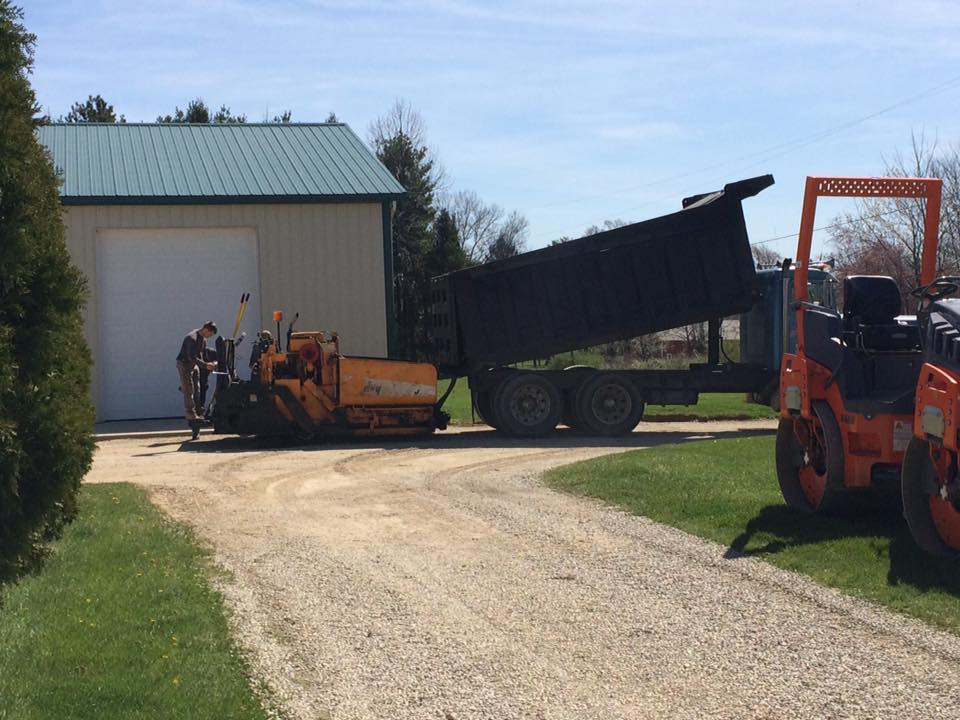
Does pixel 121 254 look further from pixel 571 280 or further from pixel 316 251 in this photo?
pixel 571 280

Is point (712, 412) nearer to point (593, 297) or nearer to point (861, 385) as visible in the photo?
point (593, 297)

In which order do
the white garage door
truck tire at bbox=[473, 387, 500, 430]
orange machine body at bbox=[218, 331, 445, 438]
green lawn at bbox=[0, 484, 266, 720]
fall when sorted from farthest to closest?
1. the white garage door
2. truck tire at bbox=[473, 387, 500, 430]
3. orange machine body at bbox=[218, 331, 445, 438]
4. green lawn at bbox=[0, 484, 266, 720]

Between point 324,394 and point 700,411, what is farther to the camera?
point 700,411

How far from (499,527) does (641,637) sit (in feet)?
12.8

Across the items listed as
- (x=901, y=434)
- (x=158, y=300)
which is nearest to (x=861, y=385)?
(x=901, y=434)

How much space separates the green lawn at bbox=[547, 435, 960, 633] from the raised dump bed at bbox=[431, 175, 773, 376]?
484cm

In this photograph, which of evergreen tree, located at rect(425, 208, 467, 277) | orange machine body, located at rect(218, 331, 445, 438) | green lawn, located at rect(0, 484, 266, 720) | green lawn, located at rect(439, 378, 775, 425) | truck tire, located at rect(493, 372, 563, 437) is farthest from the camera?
evergreen tree, located at rect(425, 208, 467, 277)

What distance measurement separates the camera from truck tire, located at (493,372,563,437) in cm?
2048

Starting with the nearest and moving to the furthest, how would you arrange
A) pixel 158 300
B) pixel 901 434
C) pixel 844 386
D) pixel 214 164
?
pixel 901 434, pixel 844 386, pixel 158 300, pixel 214 164

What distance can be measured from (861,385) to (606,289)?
33.8 ft

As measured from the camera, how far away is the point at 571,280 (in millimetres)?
20281

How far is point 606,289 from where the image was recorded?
20.3 m

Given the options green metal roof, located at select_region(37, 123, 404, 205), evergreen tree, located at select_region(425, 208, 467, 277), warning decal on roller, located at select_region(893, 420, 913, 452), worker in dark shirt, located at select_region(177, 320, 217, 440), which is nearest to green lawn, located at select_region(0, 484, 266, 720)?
warning decal on roller, located at select_region(893, 420, 913, 452)

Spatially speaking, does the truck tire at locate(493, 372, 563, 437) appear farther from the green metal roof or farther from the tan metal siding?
the green metal roof
